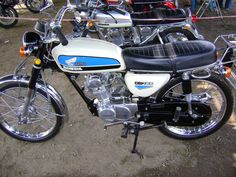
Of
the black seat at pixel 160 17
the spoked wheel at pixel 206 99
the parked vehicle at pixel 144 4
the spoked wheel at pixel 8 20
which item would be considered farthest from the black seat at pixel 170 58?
the spoked wheel at pixel 8 20

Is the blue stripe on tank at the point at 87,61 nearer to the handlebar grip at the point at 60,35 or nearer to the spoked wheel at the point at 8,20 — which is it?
the handlebar grip at the point at 60,35

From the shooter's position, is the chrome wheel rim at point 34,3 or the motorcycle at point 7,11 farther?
the chrome wheel rim at point 34,3

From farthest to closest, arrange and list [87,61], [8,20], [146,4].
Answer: [8,20] < [146,4] < [87,61]

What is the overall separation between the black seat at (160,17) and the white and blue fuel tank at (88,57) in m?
1.48

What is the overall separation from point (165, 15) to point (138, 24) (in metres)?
0.43

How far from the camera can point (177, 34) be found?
3973 millimetres

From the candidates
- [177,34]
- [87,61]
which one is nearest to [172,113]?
[87,61]

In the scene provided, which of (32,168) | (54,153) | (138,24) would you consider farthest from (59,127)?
(138,24)

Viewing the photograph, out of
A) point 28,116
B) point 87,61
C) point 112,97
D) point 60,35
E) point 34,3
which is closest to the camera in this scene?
point 60,35

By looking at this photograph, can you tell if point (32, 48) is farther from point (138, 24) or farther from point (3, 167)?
point (138, 24)

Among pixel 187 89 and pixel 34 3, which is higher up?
pixel 187 89

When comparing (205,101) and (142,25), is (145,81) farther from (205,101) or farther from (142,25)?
(142,25)

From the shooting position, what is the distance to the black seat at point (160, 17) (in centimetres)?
353

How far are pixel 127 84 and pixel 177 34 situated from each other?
6.80ft
